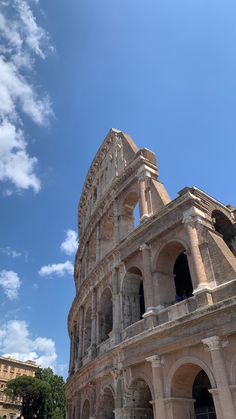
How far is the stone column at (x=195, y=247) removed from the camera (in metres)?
10.6

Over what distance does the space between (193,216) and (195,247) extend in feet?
3.71

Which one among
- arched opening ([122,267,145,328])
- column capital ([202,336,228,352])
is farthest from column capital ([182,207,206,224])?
column capital ([202,336,228,352])

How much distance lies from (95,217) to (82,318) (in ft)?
18.3

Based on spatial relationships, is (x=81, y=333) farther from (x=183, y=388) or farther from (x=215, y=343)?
(x=215, y=343)

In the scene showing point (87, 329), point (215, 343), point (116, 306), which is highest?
point (87, 329)

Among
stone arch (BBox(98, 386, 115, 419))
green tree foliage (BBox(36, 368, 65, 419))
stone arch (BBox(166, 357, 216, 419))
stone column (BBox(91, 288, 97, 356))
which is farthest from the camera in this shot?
green tree foliage (BBox(36, 368, 65, 419))

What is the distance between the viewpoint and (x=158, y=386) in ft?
34.4

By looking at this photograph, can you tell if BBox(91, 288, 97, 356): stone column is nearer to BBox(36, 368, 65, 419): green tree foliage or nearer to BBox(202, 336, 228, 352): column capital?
BBox(202, 336, 228, 352): column capital

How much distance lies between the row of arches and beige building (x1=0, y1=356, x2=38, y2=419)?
139 feet

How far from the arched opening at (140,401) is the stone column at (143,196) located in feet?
20.1

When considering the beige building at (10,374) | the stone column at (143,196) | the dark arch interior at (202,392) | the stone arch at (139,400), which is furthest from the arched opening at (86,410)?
the beige building at (10,374)

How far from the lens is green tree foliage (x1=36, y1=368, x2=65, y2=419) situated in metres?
40.1

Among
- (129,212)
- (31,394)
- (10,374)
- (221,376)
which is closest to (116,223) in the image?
(129,212)

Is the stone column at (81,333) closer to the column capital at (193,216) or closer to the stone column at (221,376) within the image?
the column capital at (193,216)
